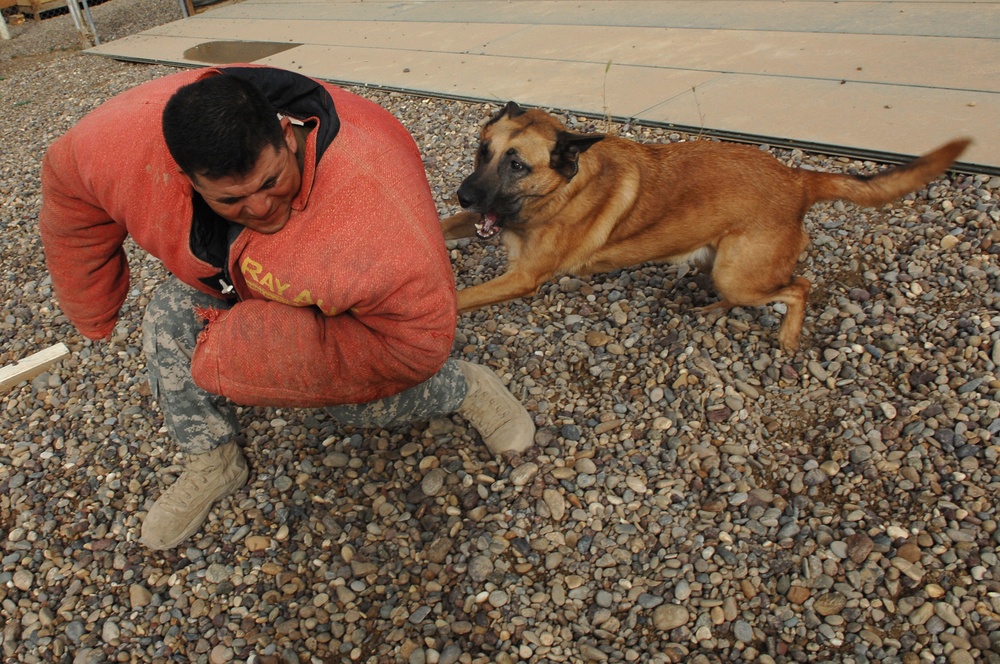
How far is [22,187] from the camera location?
6305 mm

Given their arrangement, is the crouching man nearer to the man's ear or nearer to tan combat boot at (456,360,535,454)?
the man's ear

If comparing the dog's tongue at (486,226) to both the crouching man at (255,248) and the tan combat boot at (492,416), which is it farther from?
the crouching man at (255,248)

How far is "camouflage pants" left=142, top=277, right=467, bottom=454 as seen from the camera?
9.04ft

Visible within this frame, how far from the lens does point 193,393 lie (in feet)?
9.21

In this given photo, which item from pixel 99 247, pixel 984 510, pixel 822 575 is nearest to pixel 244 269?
pixel 99 247

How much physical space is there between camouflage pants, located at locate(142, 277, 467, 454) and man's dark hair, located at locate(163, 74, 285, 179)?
895mm

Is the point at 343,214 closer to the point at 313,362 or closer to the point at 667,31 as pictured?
the point at 313,362

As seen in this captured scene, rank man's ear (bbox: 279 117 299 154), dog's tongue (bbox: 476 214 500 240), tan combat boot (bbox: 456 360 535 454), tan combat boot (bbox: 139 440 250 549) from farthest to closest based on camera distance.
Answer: dog's tongue (bbox: 476 214 500 240) < tan combat boot (bbox: 456 360 535 454) < tan combat boot (bbox: 139 440 250 549) < man's ear (bbox: 279 117 299 154)

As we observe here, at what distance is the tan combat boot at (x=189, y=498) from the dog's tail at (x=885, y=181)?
303 cm

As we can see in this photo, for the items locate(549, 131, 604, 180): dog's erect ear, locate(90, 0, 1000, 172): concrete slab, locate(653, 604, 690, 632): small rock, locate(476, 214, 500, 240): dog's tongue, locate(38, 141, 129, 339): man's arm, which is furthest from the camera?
locate(90, 0, 1000, 172): concrete slab

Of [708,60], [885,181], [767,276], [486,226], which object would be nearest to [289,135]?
[486,226]

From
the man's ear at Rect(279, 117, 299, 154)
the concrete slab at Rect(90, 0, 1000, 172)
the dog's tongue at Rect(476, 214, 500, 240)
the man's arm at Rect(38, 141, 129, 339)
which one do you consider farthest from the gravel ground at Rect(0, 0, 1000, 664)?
the man's ear at Rect(279, 117, 299, 154)

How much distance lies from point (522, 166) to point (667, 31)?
169 inches

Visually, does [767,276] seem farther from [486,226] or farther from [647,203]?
[486,226]
